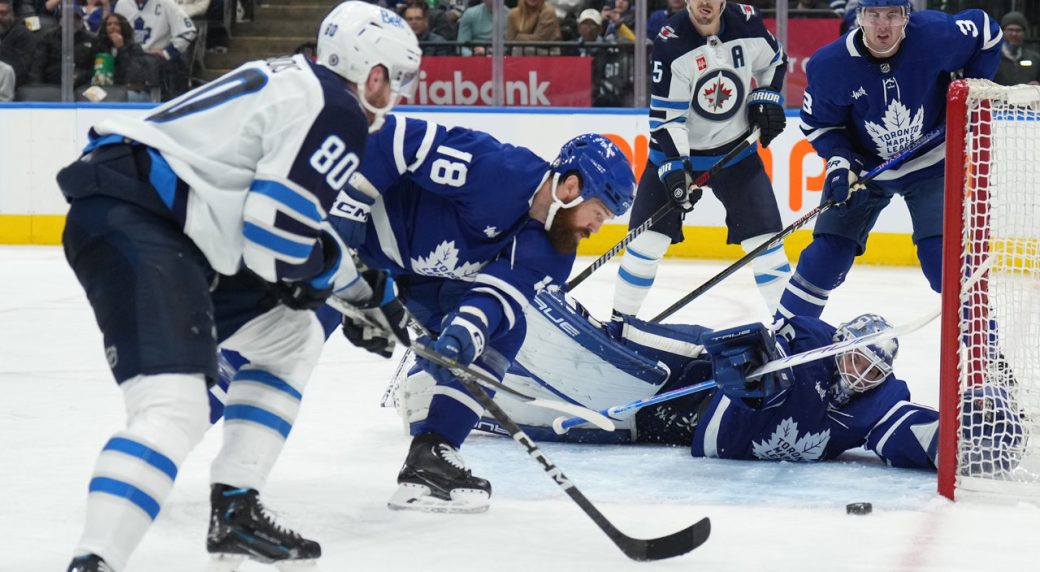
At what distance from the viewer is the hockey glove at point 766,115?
4551 millimetres

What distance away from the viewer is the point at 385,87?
7.02ft

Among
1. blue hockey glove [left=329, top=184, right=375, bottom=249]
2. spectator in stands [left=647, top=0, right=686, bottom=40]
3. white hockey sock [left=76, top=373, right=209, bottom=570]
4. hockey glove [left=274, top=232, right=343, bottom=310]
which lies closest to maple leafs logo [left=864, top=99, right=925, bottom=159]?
blue hockey glove [left=329, top=184, right=375, bottom=249]

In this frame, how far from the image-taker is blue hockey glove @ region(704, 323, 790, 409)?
2834 millimetres

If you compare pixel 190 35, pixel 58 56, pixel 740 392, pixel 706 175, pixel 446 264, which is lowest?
pixel 740 392

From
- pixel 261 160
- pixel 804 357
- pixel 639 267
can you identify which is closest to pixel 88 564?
pixel 261 160

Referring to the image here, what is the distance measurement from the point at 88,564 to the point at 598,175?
1.18 meters

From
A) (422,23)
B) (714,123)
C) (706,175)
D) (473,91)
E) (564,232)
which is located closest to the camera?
(564,232)

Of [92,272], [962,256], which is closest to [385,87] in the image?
[92,272]

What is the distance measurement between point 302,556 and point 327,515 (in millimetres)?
531

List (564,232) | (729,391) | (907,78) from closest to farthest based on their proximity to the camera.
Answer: (564,232)
(729,391)
(907,78)

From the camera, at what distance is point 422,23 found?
23.0ft

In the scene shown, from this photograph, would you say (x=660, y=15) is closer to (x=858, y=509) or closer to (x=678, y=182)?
(x=678, y=182)

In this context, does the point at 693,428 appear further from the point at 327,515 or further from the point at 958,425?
the point at 327,515

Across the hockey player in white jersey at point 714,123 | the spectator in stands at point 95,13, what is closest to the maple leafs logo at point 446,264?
the hockey player in white jersey at point 714,123
